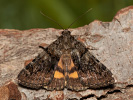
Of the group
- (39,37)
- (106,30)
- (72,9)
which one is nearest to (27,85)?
(39,37)

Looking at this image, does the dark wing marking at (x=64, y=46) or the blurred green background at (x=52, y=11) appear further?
the blurred green background at (x=52, y=11)

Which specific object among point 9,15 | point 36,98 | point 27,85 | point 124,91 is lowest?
point 124,91

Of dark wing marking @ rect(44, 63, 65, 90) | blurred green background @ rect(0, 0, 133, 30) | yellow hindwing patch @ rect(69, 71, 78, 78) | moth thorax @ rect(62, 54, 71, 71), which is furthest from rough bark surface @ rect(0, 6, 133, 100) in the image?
blurred green background @ rect(0, 0, 133, 30)

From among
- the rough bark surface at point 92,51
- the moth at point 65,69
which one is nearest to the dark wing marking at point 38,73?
the moth at point 65,69

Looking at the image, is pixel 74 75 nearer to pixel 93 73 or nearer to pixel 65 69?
pixel 65 69

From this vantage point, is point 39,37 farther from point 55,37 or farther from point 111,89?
point 111,89

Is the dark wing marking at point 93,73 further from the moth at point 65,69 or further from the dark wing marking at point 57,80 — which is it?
the dark wing marking at point 57,80
